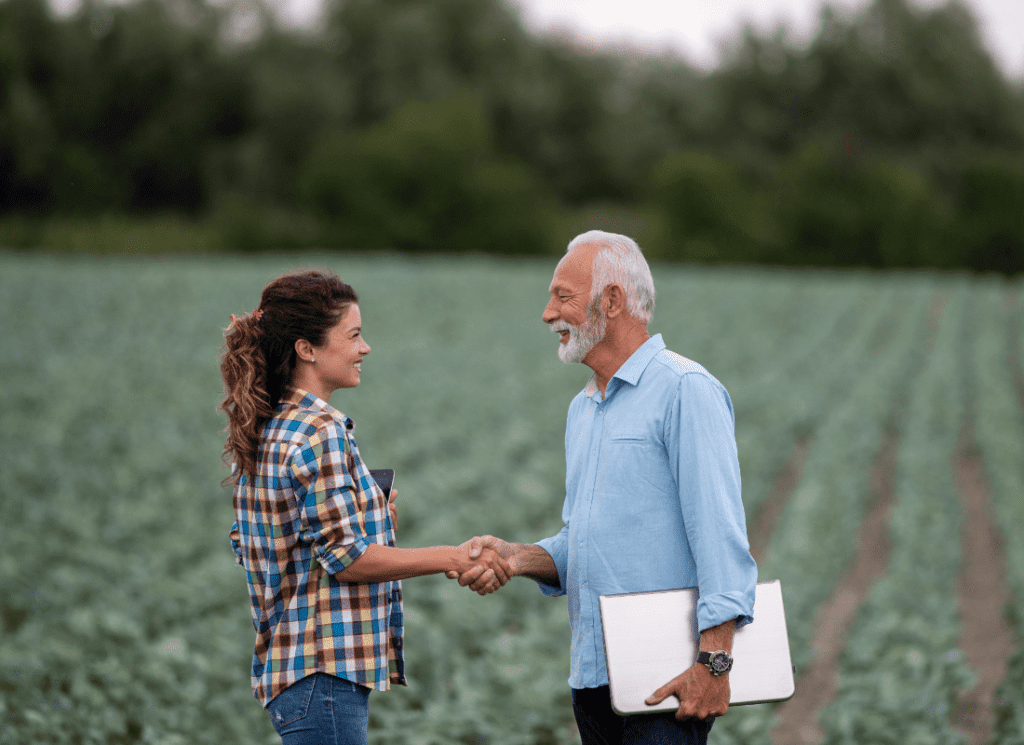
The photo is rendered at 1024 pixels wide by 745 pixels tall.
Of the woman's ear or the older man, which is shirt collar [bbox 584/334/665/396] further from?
the woman's ear

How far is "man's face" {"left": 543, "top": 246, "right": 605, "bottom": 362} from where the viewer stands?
96.6 inches

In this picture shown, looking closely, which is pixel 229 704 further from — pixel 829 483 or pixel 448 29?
pixel 448 29

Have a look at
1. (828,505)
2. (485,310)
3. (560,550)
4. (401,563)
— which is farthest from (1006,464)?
(485,310)

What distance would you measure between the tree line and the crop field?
92.7 feet

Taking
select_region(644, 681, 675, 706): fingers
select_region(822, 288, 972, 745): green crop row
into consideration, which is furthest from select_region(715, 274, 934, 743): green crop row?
select_region(644, 681, 675, 706): fingers

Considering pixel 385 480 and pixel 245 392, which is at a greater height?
pixel 245 392

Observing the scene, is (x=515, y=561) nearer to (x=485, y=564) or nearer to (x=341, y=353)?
(x=485, y=564)

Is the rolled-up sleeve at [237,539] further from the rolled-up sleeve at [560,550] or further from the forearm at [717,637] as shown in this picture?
the forearm at [717,637]

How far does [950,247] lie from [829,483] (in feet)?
158

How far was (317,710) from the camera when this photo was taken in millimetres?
2312

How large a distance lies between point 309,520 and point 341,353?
0.41 metres

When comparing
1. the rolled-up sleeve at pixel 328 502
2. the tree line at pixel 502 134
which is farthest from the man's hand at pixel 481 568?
the tree line at pixel 502 134

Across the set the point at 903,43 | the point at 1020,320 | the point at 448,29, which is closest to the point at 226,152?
the point at 448,29

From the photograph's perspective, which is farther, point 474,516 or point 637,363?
point 474,516
